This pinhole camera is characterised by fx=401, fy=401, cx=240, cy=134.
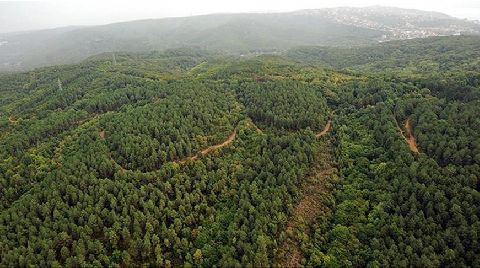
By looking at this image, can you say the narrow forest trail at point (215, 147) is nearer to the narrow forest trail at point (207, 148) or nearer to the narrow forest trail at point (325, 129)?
the narrow forest trail at point (207, 148)

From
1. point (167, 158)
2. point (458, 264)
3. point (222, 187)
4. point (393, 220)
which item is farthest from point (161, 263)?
point (458, 264)

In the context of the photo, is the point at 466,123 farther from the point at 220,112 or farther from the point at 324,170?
the point at 220,112

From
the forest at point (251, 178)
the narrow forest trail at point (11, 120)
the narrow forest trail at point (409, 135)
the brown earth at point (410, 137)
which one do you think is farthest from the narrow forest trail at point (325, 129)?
the narrow forest trail at point (11, 120)

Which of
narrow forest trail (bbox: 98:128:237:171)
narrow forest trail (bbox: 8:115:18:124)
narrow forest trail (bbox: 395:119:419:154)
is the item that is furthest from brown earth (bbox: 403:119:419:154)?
narrow forest trail (bbox: 8:115:18:124)

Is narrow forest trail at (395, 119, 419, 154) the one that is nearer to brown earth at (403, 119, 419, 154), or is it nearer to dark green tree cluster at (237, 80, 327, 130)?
brown earth at (403, 119, 419, 154)

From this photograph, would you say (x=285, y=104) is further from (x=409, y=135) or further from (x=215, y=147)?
(x=409, y=135)
